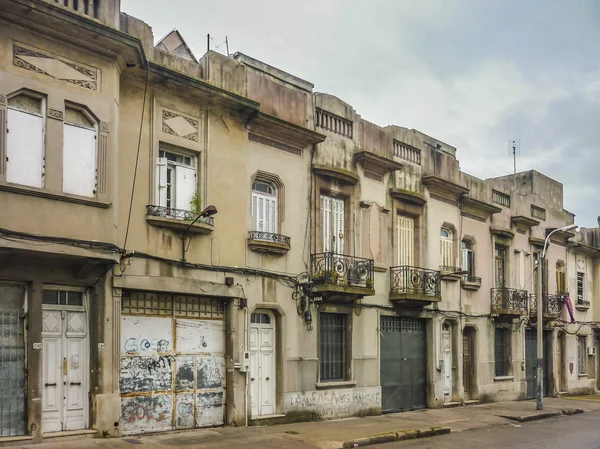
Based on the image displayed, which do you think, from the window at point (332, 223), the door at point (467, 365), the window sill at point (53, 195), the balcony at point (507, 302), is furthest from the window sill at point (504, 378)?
Result: the window sill at point (53, 195)

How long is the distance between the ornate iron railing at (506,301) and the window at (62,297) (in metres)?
17.1

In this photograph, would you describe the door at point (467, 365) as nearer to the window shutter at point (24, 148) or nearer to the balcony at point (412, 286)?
the balcony at point (412, 286)

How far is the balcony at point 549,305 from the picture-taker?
28578 millimetres

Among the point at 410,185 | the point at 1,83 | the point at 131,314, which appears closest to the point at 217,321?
the point at 131,314

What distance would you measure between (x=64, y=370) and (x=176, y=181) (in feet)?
15.6

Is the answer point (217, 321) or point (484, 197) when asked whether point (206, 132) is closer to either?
point (217, 321)

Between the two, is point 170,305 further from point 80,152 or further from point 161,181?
point 80,152

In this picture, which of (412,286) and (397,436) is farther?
(412,286)

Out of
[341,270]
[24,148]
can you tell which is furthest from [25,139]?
[341,270]

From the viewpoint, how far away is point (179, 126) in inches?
617

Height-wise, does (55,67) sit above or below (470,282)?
above

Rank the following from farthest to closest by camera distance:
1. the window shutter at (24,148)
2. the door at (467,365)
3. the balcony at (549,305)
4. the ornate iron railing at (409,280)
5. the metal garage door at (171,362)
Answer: the balcony at (549,305) → the door at (467,365) → the ornate iron railing at (409,280) → the metal garage door at (171,362) → the window shutter at (24,148)

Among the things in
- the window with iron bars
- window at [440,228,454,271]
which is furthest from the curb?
window at [440,228,454,271]

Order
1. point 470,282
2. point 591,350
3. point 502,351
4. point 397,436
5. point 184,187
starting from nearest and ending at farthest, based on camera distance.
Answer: point 184,187
point 397,436
point 470,282
point 502,351
point 591,350
